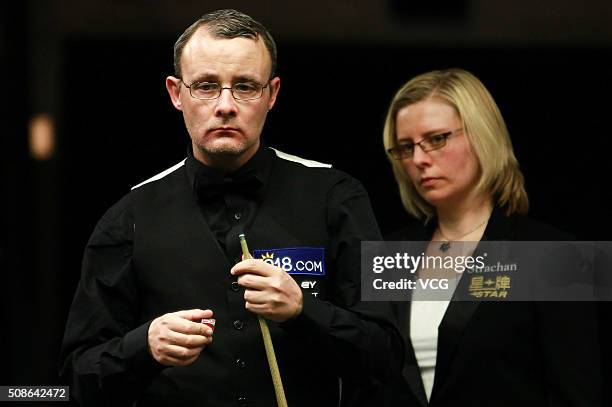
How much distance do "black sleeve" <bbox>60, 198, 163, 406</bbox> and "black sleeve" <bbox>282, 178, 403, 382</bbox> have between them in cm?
40

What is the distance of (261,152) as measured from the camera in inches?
109

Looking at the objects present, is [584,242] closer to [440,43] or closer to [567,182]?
[567,182]

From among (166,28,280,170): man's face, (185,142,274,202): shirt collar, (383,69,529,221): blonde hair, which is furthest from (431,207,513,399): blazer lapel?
(166,28,280,170): man's face

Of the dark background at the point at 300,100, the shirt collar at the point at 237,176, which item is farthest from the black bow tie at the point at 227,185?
the dark background at the point at 300,100

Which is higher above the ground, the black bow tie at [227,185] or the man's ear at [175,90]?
the man's ear at [175,90]

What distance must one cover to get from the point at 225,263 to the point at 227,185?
21cm

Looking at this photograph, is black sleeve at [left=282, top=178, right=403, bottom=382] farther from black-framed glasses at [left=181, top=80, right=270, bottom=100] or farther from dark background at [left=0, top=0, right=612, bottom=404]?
dark background at [left=0, top=0, right=612, bottom=404]

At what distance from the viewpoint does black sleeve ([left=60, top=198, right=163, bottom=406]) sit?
2547 millimetres

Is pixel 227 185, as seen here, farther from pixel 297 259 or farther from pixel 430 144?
pixel 430 144

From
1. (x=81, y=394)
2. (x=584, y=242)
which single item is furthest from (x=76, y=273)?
(x=584, y=242)

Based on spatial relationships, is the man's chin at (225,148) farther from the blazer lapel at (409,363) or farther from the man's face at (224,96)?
the blazer lapel at (409,363)

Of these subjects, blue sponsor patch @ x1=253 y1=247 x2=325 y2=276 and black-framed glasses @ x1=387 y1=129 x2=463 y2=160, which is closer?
blue sponsor patch @ x1=253 y1=247 x2=325 y2=276

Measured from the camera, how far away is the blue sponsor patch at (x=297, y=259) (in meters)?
2.63

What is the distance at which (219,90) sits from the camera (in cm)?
264
